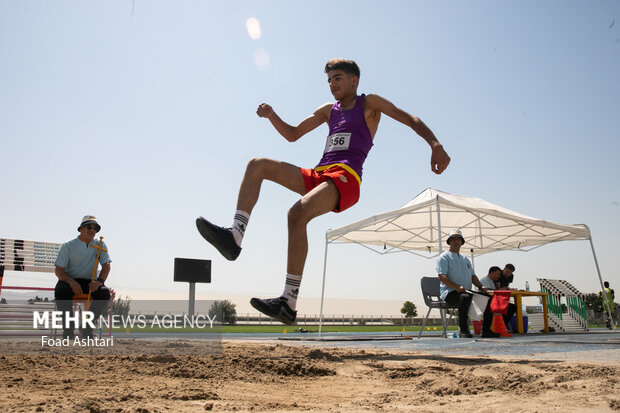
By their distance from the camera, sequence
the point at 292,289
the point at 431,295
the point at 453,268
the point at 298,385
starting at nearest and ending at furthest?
the point at 298,385 < the point at 292,289 < the point at 453,268 < the point at 431,295

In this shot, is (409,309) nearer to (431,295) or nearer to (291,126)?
(431,295)

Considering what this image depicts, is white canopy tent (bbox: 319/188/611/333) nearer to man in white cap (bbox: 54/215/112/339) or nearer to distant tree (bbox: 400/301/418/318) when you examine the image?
man in white cap (bbox: 54/215/112/339)

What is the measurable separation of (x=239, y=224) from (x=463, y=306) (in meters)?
4.81

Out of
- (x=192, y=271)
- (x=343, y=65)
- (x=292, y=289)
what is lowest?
(x=292, y=289)

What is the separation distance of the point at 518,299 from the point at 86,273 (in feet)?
24.0

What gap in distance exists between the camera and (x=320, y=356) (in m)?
3.70

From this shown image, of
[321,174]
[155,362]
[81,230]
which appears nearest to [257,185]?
[321,174]

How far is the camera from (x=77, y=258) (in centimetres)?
568

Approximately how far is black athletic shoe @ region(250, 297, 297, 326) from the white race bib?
113cm

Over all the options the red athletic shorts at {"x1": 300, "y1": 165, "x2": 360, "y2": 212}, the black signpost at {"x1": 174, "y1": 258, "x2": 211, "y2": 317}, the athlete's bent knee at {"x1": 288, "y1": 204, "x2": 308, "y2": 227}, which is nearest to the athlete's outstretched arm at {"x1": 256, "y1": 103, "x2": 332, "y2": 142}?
the red athletic shorts at {"x1": 300, "y1": 165, "x2": 360, "y2": 212}

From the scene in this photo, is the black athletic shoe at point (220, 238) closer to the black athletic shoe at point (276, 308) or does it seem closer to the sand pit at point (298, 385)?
the black athletic shoe at point (276, 308)

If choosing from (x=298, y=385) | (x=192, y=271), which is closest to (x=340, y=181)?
(x=298, y=385)

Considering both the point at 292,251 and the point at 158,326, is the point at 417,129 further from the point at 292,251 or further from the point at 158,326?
the point at 158,326

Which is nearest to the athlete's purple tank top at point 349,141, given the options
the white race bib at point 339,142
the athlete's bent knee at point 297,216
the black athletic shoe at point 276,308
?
the white race bib at point 339,142
